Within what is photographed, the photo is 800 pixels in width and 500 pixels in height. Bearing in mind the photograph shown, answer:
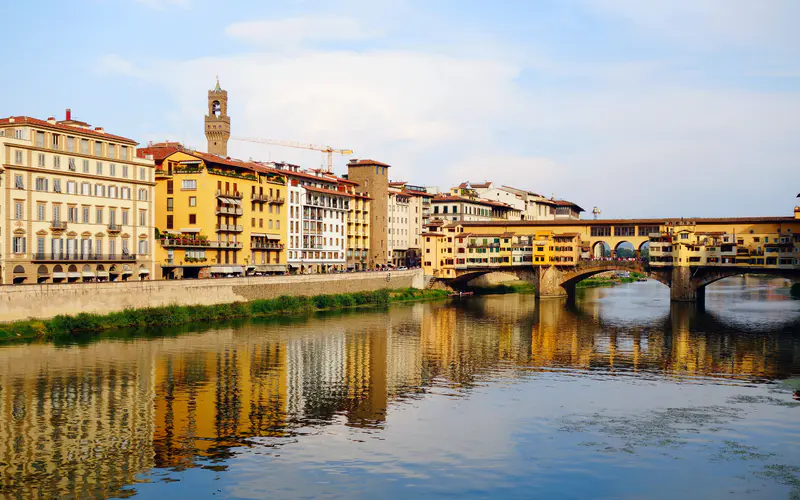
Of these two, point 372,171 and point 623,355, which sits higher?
point 372,171

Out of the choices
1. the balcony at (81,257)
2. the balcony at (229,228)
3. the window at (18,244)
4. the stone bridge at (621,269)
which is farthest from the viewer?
the stone bridge at (621,269)

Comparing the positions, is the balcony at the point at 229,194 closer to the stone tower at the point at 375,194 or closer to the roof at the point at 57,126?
the roof at the point at 57,126

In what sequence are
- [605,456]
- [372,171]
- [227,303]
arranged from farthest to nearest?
[372,171]
[227,303]
[605,456]

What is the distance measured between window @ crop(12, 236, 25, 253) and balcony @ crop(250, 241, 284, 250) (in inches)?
1204

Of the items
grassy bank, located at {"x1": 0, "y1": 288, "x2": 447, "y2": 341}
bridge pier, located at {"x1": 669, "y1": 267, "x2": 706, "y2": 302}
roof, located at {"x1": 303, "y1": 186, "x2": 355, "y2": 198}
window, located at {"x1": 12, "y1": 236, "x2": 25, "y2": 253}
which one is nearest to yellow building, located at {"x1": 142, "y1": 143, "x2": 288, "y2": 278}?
grassy bank, located at {"x1": 0, "y1": 288, "x2": 447, "y2": 341}

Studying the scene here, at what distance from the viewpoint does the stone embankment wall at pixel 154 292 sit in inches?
2270

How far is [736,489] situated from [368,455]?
12.9m

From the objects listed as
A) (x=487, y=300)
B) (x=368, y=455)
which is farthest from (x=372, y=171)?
(x=368, y=455)

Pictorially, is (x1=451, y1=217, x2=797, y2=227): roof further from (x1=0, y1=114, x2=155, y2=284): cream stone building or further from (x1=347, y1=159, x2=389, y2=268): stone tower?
(x1=0, y1=114, x2=155, y2=284): cream stone building

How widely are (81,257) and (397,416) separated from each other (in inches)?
1580

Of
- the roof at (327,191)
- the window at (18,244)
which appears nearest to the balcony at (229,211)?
the roof at (327,191)

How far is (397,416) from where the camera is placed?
1487 inches

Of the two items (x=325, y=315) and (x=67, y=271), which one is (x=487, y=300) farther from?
(x=67, y=271)

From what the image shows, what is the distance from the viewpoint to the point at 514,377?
4806cm
